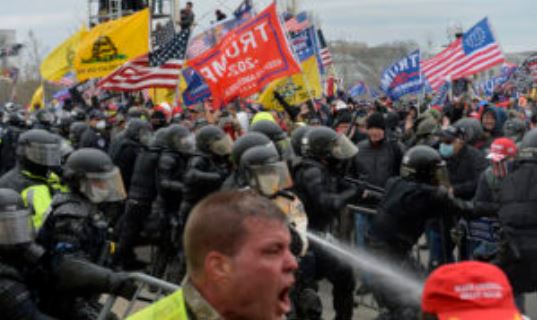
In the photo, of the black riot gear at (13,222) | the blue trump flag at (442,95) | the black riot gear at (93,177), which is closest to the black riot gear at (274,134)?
the black riot gear at (93,177)

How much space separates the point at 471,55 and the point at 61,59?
24.9ft

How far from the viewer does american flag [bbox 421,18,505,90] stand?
16859mm

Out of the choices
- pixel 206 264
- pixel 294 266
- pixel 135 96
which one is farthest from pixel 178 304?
pixel 135 96

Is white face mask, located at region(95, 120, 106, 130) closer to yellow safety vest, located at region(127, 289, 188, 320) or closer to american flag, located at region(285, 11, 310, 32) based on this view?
american flag, located at region(285, 11, 310, 32)

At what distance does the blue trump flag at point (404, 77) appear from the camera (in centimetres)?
1958

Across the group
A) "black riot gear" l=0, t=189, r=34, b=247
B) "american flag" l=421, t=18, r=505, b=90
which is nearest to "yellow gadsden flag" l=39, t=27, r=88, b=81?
"american flag" l=421, t=18, r=505, b=90

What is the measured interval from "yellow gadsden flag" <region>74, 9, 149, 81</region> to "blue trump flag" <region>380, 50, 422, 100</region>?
6.55m

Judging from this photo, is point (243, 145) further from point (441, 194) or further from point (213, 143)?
point (441, 194)

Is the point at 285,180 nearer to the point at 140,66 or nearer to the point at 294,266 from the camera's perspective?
the point at 294,266

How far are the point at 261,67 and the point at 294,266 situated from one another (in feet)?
35.9

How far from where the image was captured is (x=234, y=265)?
2.30 meters

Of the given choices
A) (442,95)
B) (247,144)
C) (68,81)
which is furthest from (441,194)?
(68,81)

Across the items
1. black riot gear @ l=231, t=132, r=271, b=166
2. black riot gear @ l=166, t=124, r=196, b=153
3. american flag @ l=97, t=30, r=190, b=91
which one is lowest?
black riot gear @ l=166, t=124, r=196, b=153

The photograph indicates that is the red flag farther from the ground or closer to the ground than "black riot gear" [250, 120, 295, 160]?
farther from the ground
